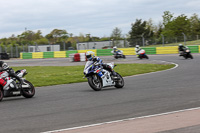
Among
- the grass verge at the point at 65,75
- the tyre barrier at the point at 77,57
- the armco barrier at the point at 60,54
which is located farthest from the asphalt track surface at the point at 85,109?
the armco barrier at the point at 60,54

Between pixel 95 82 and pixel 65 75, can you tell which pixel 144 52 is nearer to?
pixel 65 75

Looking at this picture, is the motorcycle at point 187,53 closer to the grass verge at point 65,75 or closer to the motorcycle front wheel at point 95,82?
the grass verge at point 65,75

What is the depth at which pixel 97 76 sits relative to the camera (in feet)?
40.9

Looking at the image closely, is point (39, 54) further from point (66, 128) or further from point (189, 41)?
point (66, 128)

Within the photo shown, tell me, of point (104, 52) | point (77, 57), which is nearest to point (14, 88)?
point (77, 57)

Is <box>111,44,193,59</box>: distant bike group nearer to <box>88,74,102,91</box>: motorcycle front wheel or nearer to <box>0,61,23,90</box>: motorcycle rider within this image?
<box>88,74,102,91</box>: motorcycle front wheel

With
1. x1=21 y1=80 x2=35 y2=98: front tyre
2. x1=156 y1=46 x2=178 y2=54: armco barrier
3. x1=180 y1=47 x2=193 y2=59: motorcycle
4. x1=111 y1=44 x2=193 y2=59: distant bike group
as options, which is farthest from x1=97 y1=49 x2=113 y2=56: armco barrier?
x1=21 y1=80 x2=35 y2=98: front tyre

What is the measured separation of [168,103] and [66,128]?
3214 mm

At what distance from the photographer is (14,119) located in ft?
24.0

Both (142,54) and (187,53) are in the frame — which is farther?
(142,54)

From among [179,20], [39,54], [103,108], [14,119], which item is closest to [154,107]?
[103,108]

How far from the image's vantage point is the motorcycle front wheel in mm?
12234

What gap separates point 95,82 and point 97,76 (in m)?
0.22

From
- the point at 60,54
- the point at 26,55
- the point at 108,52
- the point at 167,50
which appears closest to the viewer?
the point at 167,50
